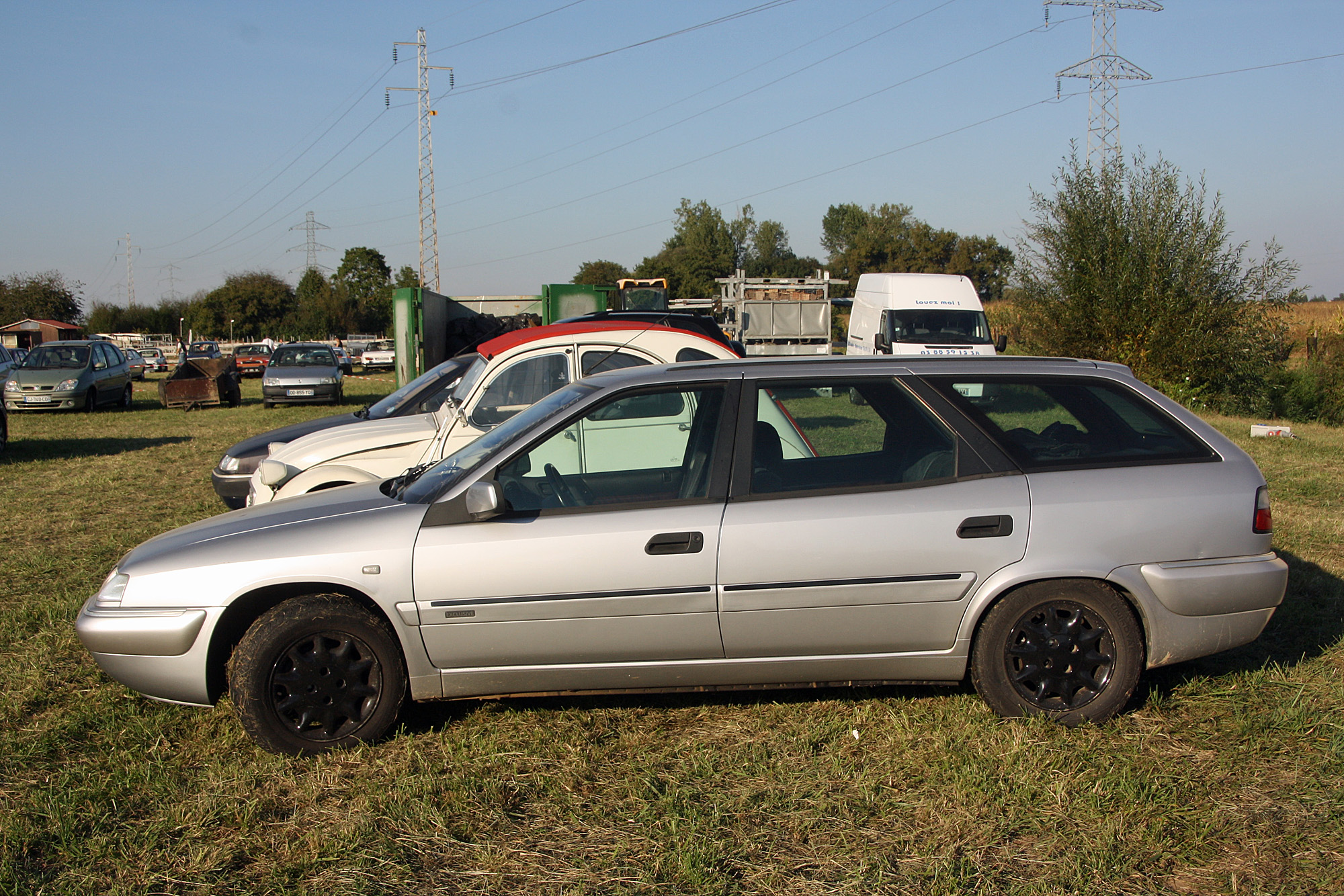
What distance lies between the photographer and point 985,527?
158 inches

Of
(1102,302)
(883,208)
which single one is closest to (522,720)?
(1102,302)

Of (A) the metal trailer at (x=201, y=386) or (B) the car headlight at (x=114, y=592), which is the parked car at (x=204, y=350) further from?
(B) the car headlight at (x=114, y=592)

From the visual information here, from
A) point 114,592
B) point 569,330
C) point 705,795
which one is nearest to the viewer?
point 705,795

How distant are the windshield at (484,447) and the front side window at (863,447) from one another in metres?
0.82

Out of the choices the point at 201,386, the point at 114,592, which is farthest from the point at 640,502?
the point at 201,386

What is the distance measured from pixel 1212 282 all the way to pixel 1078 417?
1804 centimetres

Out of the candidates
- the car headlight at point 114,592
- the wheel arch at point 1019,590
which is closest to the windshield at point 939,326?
the wheel arch at point 1019,590

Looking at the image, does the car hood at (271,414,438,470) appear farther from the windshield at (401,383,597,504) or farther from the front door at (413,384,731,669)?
the front door at (413,384,731,669)

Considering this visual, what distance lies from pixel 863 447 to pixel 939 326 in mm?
15319

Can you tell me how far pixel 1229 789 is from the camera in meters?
3.64

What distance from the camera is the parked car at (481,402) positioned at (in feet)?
22.2

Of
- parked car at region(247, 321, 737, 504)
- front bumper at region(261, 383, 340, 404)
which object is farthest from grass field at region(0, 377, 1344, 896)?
front bumper at region(261, 383, 340, 404)

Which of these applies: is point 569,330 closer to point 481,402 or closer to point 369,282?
point 481,402

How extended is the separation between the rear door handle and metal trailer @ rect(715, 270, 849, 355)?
65.2 feet
